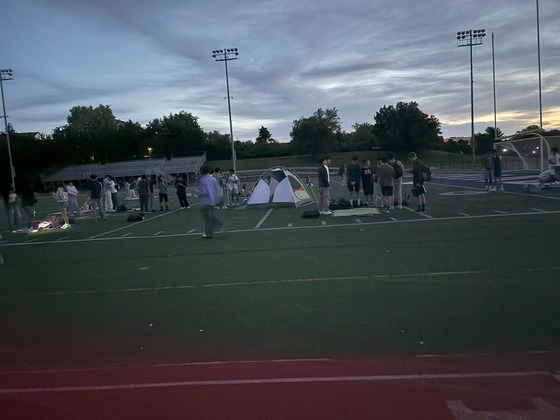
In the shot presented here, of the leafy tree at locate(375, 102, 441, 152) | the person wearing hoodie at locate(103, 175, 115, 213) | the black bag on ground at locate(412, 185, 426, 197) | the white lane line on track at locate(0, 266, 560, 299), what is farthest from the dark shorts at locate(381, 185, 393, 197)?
the leafy tree at locate(375, 102, 441, 152)

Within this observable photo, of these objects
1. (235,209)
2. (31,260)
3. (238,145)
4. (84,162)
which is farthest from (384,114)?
(31,260)

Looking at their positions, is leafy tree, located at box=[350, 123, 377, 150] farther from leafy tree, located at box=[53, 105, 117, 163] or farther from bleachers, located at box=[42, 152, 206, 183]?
leafy tree, located at box=[53, 105, 117, 163]

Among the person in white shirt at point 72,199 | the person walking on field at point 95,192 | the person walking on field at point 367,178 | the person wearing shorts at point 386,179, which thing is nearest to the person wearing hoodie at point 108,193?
the person in white shirt at point 72,199

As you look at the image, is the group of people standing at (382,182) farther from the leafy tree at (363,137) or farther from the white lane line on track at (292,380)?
the leafy tree at (363,137)

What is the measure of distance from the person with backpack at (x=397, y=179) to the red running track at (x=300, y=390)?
43.2 feet

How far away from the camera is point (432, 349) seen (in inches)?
206

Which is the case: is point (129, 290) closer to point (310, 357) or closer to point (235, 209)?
point (310, 357)

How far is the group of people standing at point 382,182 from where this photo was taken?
17.4 m

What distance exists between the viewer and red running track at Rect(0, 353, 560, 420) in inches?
158

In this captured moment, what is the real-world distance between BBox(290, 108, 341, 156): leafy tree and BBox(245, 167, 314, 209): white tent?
67800 millimetres

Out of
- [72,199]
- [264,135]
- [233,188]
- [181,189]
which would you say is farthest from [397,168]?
[264,135]

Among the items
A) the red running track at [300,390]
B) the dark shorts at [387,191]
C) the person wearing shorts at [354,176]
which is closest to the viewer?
the red running track at [300,390]

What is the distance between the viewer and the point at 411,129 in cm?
8519

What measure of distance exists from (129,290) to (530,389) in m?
6.26
